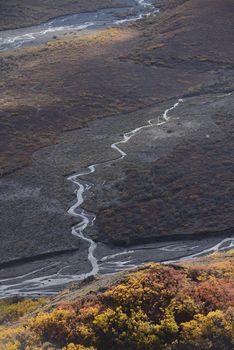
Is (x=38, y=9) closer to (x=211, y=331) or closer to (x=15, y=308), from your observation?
(x=15, y=308)

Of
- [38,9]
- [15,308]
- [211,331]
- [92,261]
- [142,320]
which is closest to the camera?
[211,331]

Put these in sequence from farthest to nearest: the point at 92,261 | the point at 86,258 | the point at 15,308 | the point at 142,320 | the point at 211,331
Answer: the point at 86,258 → the point at 92,261 → the point at 15,308 → the point at 142,320 → the point at 211,331

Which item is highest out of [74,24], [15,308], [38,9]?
[38,9]

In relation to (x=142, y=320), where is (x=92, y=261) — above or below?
below

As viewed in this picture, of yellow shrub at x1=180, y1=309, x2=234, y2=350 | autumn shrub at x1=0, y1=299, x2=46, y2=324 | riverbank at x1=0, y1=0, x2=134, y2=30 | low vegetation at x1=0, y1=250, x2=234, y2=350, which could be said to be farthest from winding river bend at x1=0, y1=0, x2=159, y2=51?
yellow shrub at x1=180, y1=309, x2=234, y2=350

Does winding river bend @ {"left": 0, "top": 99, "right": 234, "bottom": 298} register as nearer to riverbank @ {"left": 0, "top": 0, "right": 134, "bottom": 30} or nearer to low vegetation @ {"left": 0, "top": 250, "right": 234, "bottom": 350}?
low vegetation @ {"left": 0, "top": 250, "right": 234, "bottom": 350}

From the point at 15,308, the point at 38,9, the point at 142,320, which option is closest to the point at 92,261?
the point at 15,308

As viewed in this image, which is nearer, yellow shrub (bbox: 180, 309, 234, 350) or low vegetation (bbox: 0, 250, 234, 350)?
yellow shrub (bbox: 180, 309, 234, 350)

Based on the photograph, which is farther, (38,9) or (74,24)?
(38,9)
